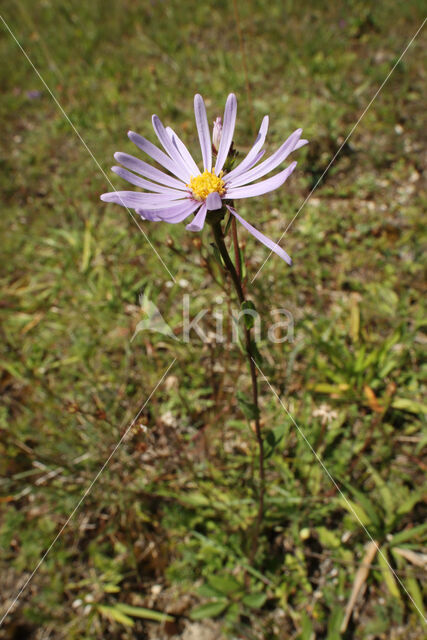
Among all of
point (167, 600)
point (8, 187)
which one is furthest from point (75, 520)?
point (8, 187)

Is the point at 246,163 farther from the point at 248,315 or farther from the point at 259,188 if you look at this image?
the point at 248,315

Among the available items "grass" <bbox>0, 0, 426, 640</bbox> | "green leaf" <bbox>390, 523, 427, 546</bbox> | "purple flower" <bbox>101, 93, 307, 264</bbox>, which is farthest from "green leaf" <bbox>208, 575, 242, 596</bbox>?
"purple flower" <bbox>101, 93, 307, 264</bbox>

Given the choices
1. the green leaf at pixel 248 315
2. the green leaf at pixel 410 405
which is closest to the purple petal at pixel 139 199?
the green leaf at pixel 248 315

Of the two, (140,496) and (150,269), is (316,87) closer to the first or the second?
(150,269)

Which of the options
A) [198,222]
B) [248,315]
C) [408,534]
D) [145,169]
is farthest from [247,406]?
[408,534]

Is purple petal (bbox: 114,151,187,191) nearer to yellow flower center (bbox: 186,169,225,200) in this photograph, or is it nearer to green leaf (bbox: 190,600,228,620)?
yellow flower center (bbox: 186,169,225,200)

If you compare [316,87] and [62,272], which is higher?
[316,87]
